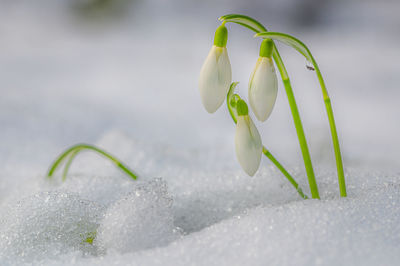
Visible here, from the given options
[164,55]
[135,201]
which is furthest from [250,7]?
[135,201]

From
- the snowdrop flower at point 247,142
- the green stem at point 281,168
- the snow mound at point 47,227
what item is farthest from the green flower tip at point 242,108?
the snow mound at point 47,227

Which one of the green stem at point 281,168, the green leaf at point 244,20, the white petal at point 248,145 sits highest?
the green leaf at point 244,20

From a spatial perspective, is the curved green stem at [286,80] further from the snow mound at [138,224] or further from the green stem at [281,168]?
the snow mound at [138,224]

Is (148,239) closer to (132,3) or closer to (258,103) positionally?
(258,103)

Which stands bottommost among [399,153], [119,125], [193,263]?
[119,125]

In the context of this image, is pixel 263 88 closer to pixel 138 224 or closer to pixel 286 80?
pixel 286 80

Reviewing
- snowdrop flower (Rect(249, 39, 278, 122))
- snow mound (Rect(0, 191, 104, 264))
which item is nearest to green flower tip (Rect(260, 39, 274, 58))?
snowdrop flower (Rect(249, 39, 278, 122))
